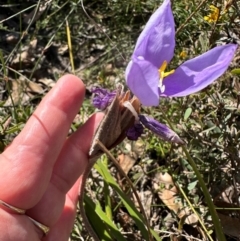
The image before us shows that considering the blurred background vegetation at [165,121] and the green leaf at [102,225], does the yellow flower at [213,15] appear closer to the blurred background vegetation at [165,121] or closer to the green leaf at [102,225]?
the blurred background vegetation at [165,121]

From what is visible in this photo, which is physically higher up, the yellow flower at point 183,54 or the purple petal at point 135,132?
the purple petal at point 135,132

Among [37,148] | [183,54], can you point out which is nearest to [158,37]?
[37,148]

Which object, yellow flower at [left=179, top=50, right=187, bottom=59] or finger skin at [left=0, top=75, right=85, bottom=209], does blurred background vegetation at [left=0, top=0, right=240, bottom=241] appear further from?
finger skin at [left=0, top=75, right=85, bottom=209]

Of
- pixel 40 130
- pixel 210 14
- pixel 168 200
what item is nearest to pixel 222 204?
pixel 168 200

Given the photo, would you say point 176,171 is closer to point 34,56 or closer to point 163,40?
point 163,40

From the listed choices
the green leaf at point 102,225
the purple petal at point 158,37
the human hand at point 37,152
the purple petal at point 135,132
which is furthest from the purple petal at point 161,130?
the green leaf at point 102,225

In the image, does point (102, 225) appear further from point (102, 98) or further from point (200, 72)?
point (200, 72)
